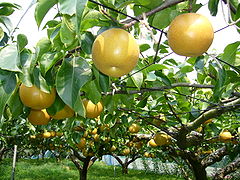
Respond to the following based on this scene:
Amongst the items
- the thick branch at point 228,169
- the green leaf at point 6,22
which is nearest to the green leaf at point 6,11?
the green leaf at point 6,22

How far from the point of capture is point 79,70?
2.97 feet

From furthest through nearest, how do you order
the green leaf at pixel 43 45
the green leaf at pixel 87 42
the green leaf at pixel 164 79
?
the green leaf at pixel 164 79 → the green leaf at pixel 43 45 → the green leaf at pixel 87 42

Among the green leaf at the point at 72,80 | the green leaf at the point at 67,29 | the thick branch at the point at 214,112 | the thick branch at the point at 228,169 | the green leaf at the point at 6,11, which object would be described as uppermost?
the green leaf at the point at 6,11

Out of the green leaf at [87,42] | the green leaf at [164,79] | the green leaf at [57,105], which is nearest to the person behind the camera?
the green leaf at [87,42]

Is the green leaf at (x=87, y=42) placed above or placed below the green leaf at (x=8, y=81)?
above

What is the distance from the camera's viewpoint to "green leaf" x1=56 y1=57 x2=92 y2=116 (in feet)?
2.74

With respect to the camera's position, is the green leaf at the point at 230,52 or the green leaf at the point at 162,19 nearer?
the green leaf at the point at 162,19

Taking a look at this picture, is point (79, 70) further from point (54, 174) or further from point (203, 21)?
point (54, 174)

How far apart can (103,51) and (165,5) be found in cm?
20

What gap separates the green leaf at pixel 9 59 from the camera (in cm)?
78

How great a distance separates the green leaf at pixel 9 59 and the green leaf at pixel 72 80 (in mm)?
128

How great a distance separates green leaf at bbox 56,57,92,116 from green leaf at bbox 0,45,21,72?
0.42ft

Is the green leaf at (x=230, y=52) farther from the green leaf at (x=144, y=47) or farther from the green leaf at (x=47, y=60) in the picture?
the green leaf at (x=47, y=60)

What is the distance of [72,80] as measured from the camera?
2.86ft
